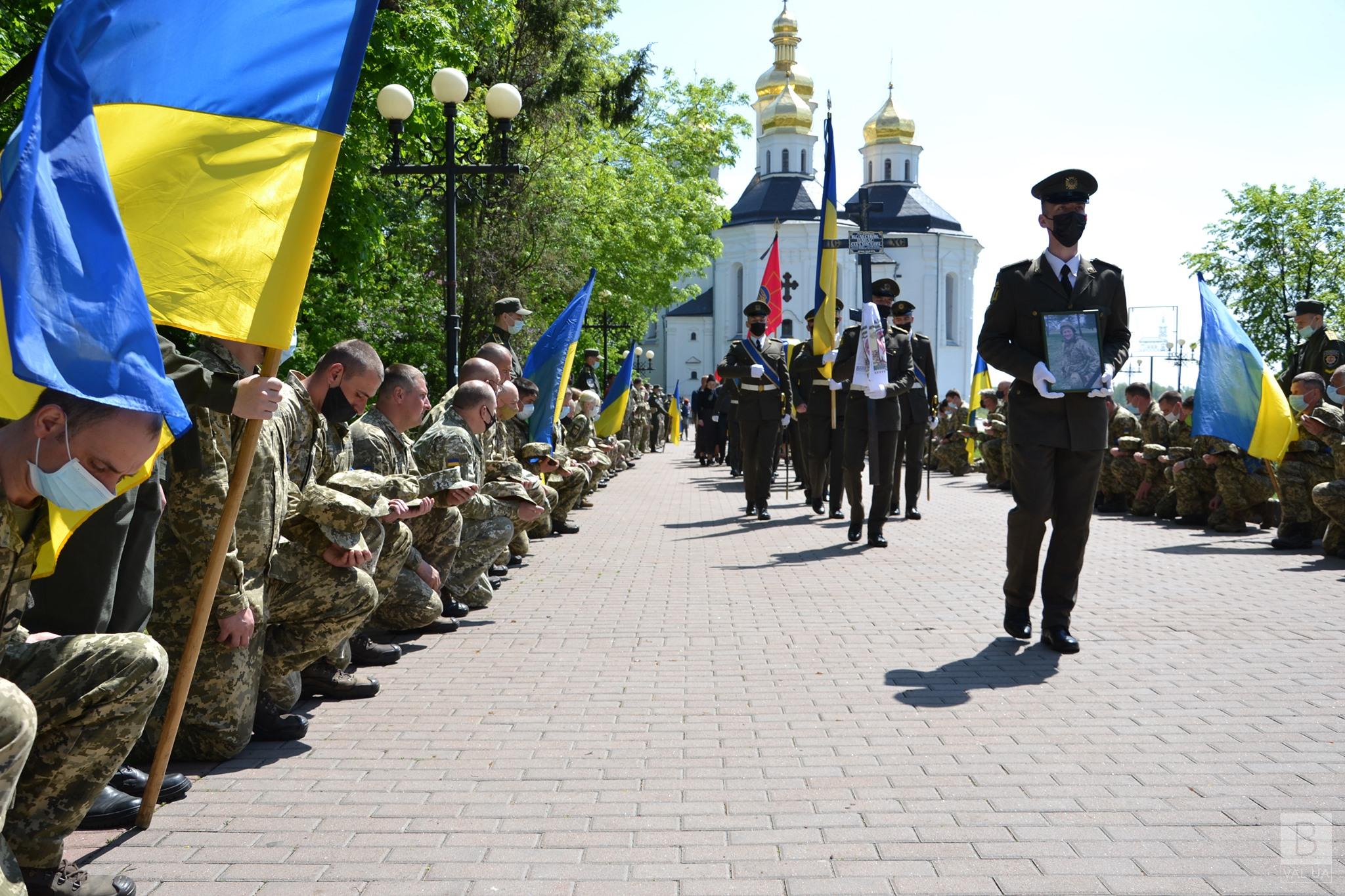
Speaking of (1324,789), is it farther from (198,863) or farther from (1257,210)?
(1257,210)

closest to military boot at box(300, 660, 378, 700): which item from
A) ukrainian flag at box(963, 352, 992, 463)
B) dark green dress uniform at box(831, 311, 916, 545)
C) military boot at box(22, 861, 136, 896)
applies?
military boot at box(22, 861, 136, 896)

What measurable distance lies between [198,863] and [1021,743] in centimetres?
321

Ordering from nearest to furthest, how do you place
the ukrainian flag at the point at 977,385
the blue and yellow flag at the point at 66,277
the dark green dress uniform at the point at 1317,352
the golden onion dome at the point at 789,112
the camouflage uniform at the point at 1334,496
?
the blue and yellow flag at the point at 66,277
the camouflage uniform at the point at 1334,496
the dark green dress uniform at the point at 1317,352
the ukrainian flag at the point at 977,385
the golden onion dome at the point at 789,112

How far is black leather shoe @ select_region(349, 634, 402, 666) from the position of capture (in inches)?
273

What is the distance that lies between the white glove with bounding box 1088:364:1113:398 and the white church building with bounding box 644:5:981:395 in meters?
81.2

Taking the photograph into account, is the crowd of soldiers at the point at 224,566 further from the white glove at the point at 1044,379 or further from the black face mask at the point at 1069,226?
the black face mask at the point at 1069,226

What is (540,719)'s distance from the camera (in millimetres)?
5676

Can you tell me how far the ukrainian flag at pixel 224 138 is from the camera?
4.10m

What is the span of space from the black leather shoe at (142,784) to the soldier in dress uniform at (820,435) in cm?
1138

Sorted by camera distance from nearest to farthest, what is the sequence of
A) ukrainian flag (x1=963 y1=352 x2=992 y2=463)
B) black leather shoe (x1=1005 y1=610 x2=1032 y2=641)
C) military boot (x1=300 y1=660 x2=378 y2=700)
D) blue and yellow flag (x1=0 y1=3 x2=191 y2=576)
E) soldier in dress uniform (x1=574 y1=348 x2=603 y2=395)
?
blue and yellow flag (x1=0 y1=3 x2=191 y2=576)
military boot (x1=300 y1=660 x2=378 y2=700)
black leather shoe (x1=1005 y1=610 x2=1032 y2=641)
soldier in dress uniform (x1=574 y1=348 x2=603 y2=395)
ukrainian flag (x1=963 y1=352 x2=992 y2=463)

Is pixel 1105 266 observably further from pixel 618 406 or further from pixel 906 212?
pixel 906 212

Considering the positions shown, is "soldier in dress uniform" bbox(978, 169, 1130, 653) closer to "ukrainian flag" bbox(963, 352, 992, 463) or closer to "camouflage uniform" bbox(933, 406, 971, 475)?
"ukrainian flag" bbox(963, 352, 992, 463)

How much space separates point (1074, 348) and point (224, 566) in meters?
4.76

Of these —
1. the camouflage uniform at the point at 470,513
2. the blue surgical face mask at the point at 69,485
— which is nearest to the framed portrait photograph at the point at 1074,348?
the camouflage uniform at the point at 470,513
